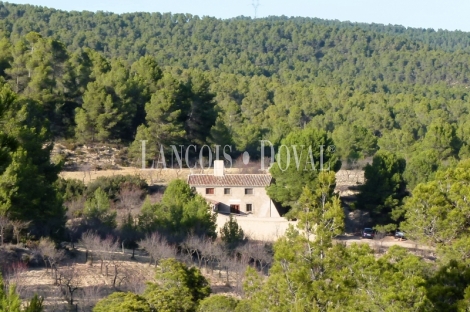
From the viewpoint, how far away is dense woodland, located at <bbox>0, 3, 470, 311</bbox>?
11.1 m

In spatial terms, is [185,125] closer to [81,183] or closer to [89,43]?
[81,183]

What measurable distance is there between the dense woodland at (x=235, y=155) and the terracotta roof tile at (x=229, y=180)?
930 mm

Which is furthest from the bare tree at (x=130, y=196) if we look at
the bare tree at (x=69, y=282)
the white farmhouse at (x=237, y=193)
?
the bare tree at (x=69, y=282)

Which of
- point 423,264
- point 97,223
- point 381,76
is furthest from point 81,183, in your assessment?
point 381,76

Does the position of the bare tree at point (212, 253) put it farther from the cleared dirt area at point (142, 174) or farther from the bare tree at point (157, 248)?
the cleared dirt area at point (142, 174)

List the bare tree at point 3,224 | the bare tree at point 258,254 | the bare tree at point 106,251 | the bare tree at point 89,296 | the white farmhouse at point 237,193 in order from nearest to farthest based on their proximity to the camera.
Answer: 1. the bare tree at point 89,296
2. the bare tree at point 3,224
3. the bare tree at point 106,251
4. the bare tree at point 258,254
5. the white farmhouse at point 237,193

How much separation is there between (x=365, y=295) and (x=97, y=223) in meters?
13.7

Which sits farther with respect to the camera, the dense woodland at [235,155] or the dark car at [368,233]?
the dark car at [368,233]

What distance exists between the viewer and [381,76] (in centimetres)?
9094

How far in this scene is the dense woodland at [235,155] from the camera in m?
11.1

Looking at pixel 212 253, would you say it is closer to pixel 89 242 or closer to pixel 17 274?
pixel 89 242

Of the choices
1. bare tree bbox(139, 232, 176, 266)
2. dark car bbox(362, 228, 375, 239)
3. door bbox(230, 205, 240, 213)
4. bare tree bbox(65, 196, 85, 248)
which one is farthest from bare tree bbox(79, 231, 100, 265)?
dark car bbox(362, 228, 375, 239)

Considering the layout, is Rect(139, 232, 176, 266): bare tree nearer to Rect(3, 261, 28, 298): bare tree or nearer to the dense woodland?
the dense woodland

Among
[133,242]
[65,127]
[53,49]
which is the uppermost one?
[53,49]
